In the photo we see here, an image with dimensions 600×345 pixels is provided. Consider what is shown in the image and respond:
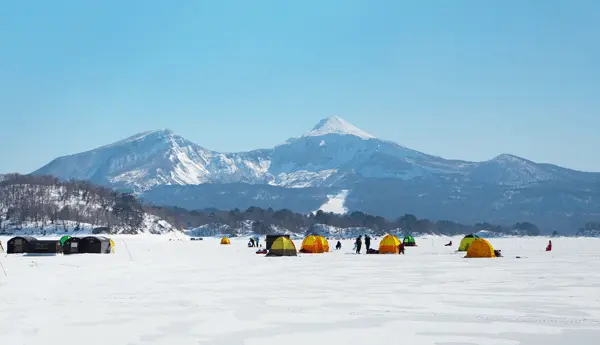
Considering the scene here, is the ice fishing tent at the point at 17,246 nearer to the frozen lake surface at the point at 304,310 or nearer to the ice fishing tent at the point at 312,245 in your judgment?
the ice fishing tent at the point at 312,245

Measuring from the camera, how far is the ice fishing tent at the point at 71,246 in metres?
61.1

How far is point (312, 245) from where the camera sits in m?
62.0

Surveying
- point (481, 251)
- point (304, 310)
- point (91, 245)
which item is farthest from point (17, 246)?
point (304, 310)

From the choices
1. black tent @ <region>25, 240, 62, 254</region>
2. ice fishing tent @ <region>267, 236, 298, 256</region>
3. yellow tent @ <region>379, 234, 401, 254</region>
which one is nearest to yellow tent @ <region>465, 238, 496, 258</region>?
yellow tent @ <region>379, 234, 401, 254</region>

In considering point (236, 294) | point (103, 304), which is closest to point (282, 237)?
point (236, 294)

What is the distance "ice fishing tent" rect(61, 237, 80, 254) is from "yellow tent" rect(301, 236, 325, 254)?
2111cm

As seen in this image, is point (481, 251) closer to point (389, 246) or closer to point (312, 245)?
point (389, 246)

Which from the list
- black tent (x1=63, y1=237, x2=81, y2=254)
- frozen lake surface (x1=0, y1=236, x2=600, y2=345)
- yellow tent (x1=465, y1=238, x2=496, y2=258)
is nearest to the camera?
frozen lake surface (x1=0, y1=236, x2=600, y2=345)

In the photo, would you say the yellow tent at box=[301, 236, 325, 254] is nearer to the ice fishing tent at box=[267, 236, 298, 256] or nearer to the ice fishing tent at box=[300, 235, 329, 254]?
the ice fishing tent at box=[300, 235, 329, 254]

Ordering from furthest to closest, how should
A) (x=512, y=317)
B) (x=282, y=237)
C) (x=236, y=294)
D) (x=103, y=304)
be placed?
1. (x=282, y=237)
2. (x=236, y=294)
3. (x=103, y=304)
4. (x=512, y=317)

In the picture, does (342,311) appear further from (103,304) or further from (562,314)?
(103,304)

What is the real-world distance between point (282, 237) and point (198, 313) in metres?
37.0

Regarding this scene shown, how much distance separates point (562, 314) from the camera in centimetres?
1772

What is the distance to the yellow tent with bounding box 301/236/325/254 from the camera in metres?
61.6
